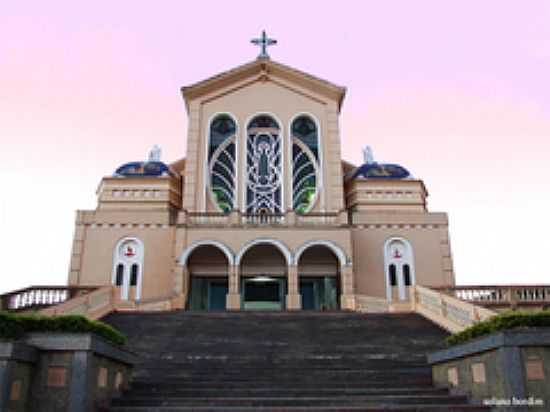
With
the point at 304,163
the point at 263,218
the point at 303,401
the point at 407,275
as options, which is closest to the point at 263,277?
the point at 263,218

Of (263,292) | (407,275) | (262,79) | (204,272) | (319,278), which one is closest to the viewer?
(204,272)

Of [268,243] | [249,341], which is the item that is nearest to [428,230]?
[268,243]

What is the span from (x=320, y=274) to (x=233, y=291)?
175 inches

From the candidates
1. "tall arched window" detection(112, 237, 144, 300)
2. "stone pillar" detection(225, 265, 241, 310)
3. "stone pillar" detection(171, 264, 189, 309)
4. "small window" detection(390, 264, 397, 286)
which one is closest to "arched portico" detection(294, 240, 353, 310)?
"small window" detection(390, 264, 397, 286)

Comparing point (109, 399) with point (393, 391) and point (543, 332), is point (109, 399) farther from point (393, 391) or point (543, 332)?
point (543, 332)

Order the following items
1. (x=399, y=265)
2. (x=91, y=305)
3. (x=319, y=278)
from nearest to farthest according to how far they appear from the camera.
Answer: (x=91, y=305)
(x=319, y=278)
(x=399, y=265)

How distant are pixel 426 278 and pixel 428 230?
7.81 ft

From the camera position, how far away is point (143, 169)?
27.0 m

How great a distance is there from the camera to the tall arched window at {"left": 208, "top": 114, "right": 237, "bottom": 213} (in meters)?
25.5

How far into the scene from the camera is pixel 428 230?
25.0 m

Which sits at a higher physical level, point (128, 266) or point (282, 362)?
point (128, 266)

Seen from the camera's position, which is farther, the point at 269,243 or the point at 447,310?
the point at 269,243

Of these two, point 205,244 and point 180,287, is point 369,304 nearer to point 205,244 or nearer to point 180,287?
point 205,244

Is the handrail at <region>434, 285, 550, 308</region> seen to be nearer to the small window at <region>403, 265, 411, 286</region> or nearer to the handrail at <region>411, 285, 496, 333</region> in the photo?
the handrail at <region>411, 285, 496, 333</region>
